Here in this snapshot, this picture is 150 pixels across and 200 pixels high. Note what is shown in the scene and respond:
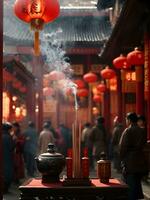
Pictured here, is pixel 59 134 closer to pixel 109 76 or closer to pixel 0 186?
pixel 109 76

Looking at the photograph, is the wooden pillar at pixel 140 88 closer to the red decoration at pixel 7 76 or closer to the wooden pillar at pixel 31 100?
the red decoration at pixel 7 76

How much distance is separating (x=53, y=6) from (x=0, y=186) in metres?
3.55

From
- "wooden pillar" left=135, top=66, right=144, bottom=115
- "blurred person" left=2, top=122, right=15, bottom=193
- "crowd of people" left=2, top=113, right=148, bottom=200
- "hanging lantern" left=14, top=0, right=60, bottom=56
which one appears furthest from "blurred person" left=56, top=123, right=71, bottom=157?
"hanging lantern" left=14, top=0, right=60, bottom=56

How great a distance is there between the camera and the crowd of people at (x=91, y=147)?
30.7 feet

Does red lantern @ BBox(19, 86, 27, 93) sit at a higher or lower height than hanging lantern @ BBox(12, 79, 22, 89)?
lower

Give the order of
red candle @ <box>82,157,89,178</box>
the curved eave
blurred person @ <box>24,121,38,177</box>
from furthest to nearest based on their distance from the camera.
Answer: blurred person @ <box>24,121,38,177</box> < the curved eave < red candle @ <box>82,157,89,178</box>

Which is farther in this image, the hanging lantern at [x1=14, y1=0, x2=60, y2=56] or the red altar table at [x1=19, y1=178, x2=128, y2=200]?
the hanging lantern at [x1=14, y1=0, x2=60, y2=56]

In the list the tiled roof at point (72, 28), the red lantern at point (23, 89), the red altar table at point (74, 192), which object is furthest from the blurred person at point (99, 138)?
the tiled roof at point (72, 28)

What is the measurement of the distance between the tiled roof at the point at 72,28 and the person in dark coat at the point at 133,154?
16988mm

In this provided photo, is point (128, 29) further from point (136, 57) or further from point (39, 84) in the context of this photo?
point (39, 84)

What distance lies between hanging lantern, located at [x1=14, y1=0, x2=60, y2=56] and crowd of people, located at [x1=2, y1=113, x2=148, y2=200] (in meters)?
2.34

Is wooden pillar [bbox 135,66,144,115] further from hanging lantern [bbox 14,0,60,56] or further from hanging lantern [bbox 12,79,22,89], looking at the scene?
hanging lantern [bbox 12,79,22,89]

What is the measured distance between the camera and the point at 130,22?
42.4ft

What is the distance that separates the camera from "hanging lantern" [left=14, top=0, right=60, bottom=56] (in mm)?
9047
